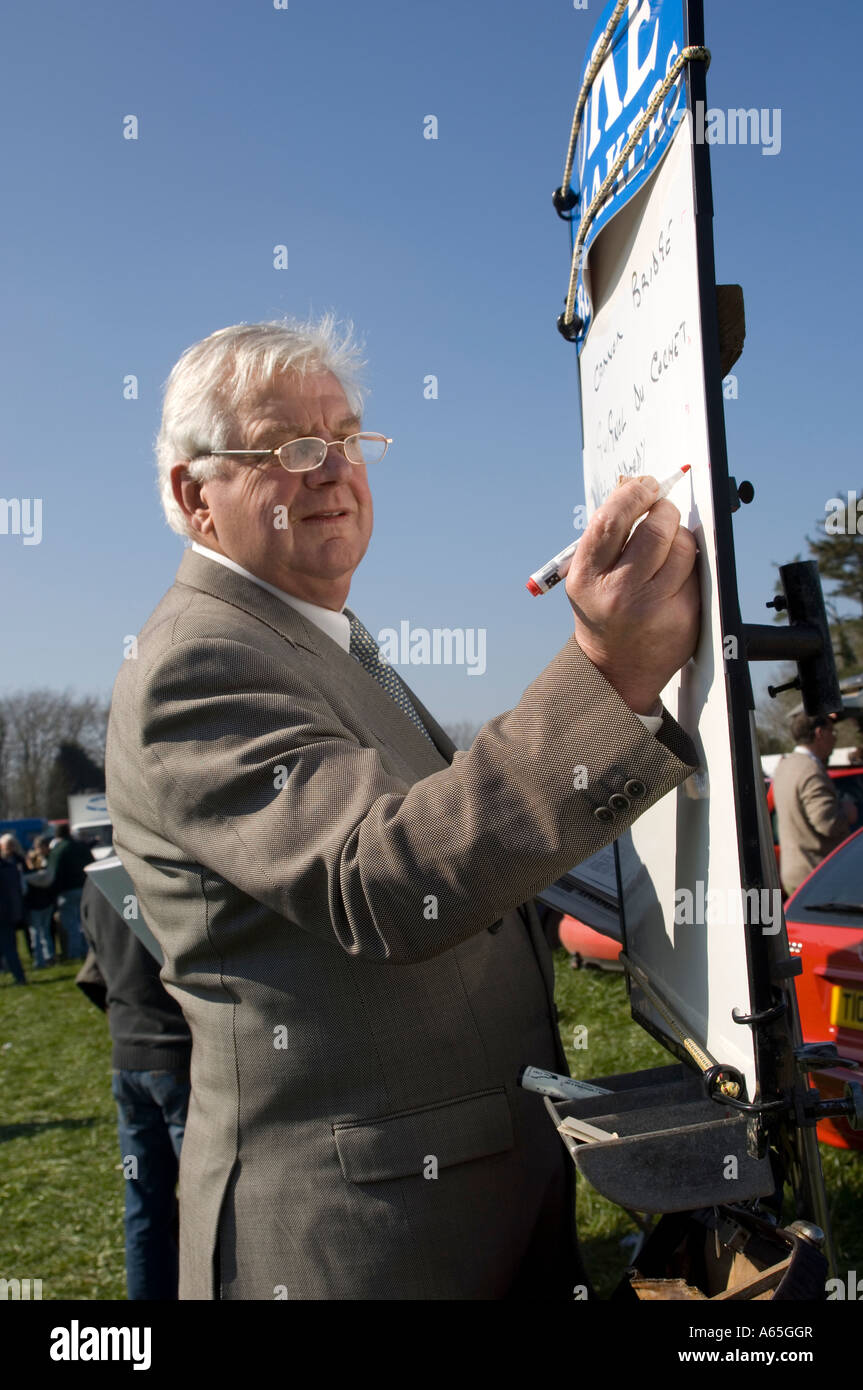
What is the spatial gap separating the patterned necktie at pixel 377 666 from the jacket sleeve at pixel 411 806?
1.82 feet

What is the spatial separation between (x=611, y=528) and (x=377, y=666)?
32.9 inches

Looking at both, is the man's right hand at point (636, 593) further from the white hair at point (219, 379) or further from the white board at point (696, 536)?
the white hair at point (219, 379)

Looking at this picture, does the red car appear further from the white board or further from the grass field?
the white board

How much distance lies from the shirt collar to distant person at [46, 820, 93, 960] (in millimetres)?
13325

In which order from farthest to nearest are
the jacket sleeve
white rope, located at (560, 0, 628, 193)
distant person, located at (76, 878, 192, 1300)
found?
distant person, located at (76, 878, 192, 1300) → white rope, located at (560, 0, 628, 193) → the jacket sleeve

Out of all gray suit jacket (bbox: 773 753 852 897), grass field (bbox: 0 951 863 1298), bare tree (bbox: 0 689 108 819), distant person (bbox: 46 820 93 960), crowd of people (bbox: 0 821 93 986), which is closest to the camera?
grass field (bbox: 0 951 863 1298)

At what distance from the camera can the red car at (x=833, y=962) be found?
3758 mm

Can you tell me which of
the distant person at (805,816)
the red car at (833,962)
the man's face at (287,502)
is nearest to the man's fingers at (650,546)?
the man's face at (287,502)

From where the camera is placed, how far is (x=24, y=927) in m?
16.2

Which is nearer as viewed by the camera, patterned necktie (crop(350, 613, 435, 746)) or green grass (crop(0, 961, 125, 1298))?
patterned necktie (crop(350, 613, 435, 746))

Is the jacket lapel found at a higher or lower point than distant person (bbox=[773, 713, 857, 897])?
higher

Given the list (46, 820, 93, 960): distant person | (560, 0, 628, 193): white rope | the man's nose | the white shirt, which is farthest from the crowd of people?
(560, 0, 628, 193): white rope

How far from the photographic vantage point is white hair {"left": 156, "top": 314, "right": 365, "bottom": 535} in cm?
166

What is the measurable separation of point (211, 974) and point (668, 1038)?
681 mm
